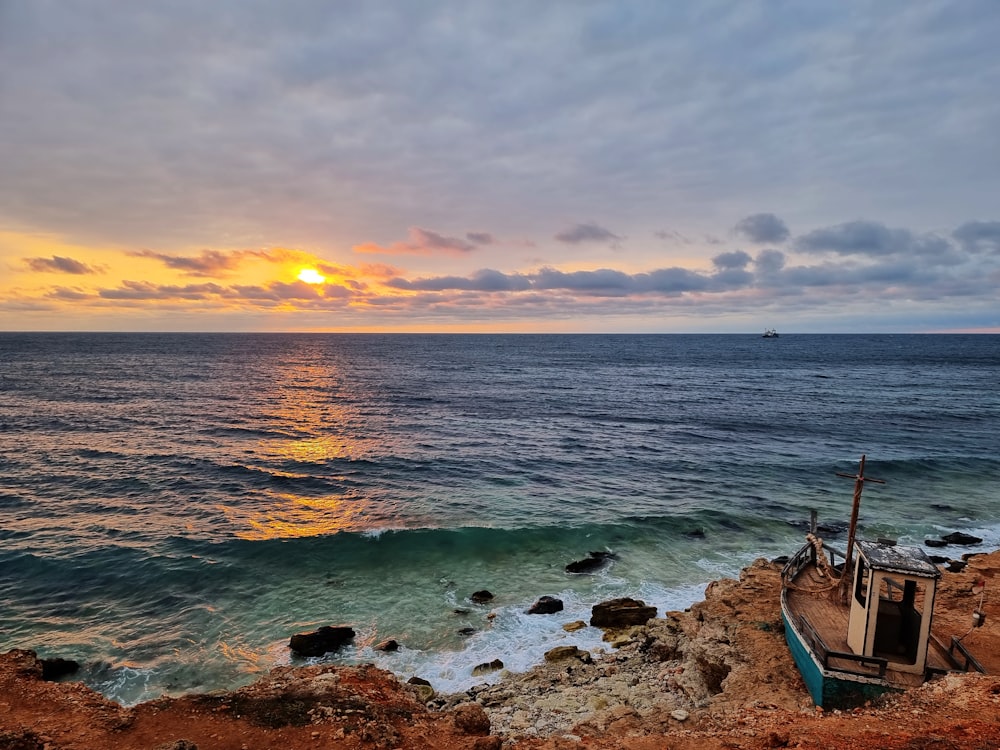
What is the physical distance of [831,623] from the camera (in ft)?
49.2

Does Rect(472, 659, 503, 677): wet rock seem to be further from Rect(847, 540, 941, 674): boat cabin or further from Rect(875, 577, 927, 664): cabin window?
Rect(875, 577, 927, 664): cabin window

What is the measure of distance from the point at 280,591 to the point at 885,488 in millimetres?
38965

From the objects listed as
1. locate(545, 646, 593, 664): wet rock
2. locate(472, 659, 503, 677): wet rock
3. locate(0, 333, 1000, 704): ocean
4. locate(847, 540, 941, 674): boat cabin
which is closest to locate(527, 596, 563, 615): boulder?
locate(0, 333, 1000, 704): ocean

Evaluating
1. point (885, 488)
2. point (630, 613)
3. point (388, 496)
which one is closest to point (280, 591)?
point (388, 496)

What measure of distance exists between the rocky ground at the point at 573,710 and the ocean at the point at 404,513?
9.55 feet

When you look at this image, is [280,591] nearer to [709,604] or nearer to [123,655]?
[123,655]

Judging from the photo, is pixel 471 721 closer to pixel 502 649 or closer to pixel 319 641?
pixel 502 649

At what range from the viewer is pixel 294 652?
1816 centimetres

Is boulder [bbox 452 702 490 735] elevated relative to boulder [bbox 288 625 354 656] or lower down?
elevated

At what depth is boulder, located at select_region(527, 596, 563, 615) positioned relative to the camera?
68.2 feet

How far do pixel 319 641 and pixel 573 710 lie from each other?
922cm

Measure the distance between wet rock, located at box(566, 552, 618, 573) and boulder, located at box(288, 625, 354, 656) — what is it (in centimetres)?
1059

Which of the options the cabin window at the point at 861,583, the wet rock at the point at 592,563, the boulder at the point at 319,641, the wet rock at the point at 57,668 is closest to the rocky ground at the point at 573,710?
the cabin window at the point at 861,583

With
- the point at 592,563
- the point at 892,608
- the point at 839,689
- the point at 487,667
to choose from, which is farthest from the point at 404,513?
the point at 892,608
